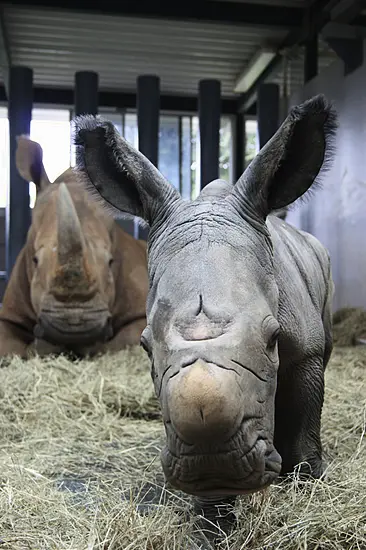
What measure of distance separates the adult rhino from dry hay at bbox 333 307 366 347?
6.30 ft

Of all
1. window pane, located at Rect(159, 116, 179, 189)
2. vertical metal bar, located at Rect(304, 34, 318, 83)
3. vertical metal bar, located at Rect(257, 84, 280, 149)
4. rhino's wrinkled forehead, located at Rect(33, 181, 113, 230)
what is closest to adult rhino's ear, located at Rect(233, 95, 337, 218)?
rhino's wrinkled forehead, located at Rect(33, 181, 113, 230)

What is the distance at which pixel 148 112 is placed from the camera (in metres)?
8.71

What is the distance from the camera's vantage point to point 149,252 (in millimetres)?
2455

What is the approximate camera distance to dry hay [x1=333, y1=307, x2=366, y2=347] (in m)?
6.72

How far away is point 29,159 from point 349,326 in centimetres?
350

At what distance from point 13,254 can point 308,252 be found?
5552 mm

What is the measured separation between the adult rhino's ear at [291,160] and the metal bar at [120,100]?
8.81m

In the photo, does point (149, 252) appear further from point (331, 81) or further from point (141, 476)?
point (331, 81)

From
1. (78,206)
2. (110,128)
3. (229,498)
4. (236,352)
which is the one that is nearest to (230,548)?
(229,498)

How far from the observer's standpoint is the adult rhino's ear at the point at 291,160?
2.23 metres

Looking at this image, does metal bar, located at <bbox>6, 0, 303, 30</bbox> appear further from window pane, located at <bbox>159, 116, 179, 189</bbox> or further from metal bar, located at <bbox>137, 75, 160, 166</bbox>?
window pane, located at <bbox>159, 116, 179, 189</bbox>

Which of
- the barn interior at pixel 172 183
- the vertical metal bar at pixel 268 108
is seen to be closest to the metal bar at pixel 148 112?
the barn interior at pixel 172 183

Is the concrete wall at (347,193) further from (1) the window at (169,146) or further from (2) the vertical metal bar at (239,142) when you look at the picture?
(1) the window at (169,146)

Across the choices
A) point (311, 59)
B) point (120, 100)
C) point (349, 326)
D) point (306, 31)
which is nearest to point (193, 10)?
point (306, 31)
